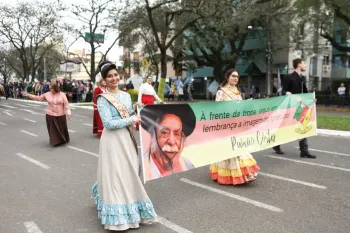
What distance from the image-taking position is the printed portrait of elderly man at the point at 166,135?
15.0 ft

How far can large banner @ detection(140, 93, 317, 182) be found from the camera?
183 inches

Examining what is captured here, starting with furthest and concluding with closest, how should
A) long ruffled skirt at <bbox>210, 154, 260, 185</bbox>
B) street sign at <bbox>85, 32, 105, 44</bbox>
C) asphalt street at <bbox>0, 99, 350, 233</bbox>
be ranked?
street sign at <bbox>85, 32, 105, 44</bbox>, long ruffled skirt at <bbox>210, 154, 260, 185</bbox>, asphalt street at <bbox>0, 99, 350, 233</bbox>

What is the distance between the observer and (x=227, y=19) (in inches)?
946

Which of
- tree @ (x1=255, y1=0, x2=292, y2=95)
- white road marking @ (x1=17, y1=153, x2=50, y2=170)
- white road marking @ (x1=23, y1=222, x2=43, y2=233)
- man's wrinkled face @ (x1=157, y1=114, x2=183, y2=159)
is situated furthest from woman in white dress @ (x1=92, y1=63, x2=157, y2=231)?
tree @ (x1=255, y1=0, x2=292, y2=95)

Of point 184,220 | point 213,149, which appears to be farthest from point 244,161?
point 184,220

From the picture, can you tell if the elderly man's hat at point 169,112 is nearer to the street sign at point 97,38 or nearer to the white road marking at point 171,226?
the white road marking at point 171,226

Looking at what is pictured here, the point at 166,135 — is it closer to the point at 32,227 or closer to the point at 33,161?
the point at 32,227

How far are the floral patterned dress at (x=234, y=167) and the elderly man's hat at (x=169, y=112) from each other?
0.83m

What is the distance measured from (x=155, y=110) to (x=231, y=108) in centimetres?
158

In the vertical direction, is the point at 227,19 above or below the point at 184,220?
above

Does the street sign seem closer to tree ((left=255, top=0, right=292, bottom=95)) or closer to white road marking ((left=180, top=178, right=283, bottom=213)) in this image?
tree ((left=255, top=0, right=292, bottom=95))

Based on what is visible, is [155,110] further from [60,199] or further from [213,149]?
[60,199]

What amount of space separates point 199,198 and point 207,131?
0.98 metres

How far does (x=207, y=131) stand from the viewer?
545 cm
